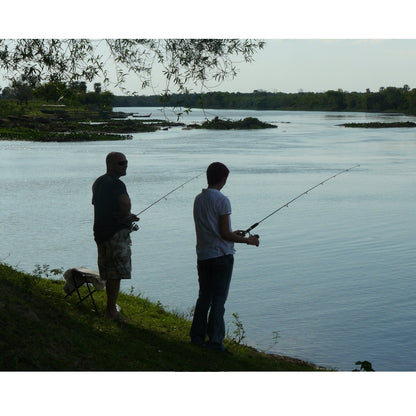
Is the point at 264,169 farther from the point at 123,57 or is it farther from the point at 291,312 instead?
the point at 123,57

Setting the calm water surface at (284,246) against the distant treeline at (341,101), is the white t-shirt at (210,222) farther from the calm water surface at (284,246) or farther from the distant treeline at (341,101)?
the distant treeline at (341,101)

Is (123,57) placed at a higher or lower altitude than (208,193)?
higher

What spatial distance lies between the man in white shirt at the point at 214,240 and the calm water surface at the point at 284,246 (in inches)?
158

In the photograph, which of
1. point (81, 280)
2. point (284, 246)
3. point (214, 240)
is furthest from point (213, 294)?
point (284, 246)

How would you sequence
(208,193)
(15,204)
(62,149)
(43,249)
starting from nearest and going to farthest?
(208,193) → (43,249) → (15,204) → (62,149)

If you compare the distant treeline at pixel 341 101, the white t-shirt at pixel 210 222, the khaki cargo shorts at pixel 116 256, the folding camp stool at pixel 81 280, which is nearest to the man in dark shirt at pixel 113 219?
the khaki cargo shorts at pixel 116 256

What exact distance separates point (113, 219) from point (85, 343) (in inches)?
49.9

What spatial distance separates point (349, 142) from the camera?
7044 centimetres

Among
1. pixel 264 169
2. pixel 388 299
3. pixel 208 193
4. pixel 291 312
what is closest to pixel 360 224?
pixel 388 299

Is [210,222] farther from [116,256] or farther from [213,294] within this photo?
[116,256]

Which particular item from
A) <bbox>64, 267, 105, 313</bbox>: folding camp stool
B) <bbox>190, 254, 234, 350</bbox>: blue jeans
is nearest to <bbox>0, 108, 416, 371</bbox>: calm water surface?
<bbox>64, 267, 105, 313</bbox>: folding camp stool

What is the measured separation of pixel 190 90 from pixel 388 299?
6.71m

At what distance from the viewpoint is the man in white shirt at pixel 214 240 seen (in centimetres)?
616

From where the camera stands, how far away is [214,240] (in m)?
6.24
